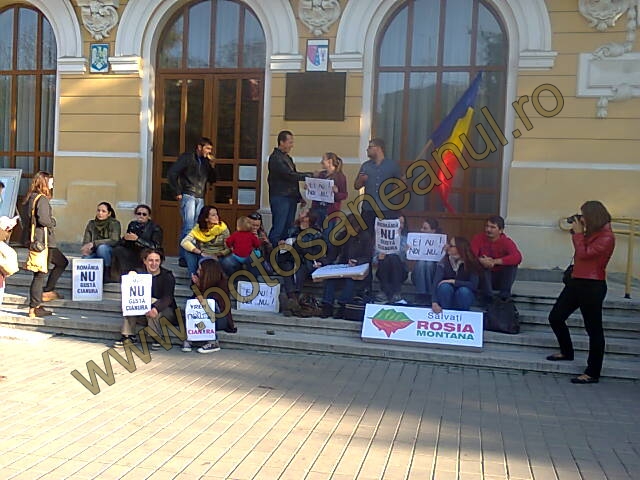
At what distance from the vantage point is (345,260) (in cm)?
854

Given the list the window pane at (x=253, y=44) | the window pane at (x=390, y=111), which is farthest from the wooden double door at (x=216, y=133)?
the window pane at (x=390, y=111)

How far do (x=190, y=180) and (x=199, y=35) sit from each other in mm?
3243

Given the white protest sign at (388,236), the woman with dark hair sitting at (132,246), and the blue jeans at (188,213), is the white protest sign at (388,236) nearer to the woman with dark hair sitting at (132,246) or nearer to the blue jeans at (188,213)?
the blue jeans at (188,213)

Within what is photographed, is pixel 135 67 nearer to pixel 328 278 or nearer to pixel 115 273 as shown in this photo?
pixel 115 273

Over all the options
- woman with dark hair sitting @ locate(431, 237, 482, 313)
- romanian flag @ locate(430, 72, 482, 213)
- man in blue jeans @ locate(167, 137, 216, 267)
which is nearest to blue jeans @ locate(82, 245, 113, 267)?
man in blue jeans @ locate(167, 137, 216, 267)

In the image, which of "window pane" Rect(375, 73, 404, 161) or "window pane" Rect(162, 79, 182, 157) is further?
"window pane" Rect(162, 79, 182, 157)

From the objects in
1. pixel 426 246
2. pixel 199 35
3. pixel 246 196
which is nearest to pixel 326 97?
pixel 246 196

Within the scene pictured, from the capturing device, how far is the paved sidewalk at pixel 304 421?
439cm

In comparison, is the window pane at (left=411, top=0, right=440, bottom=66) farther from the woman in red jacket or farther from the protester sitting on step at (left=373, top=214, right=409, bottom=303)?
the woman in red jacket

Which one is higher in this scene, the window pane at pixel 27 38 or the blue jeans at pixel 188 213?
the window pane at pixel 27 38

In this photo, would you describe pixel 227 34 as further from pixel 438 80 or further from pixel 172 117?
pixel 438 80

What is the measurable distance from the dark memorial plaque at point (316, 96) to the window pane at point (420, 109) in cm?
116

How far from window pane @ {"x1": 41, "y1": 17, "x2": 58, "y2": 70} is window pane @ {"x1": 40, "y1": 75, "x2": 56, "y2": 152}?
0.71 feet

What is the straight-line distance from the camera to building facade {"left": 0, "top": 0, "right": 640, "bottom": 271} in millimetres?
9609
